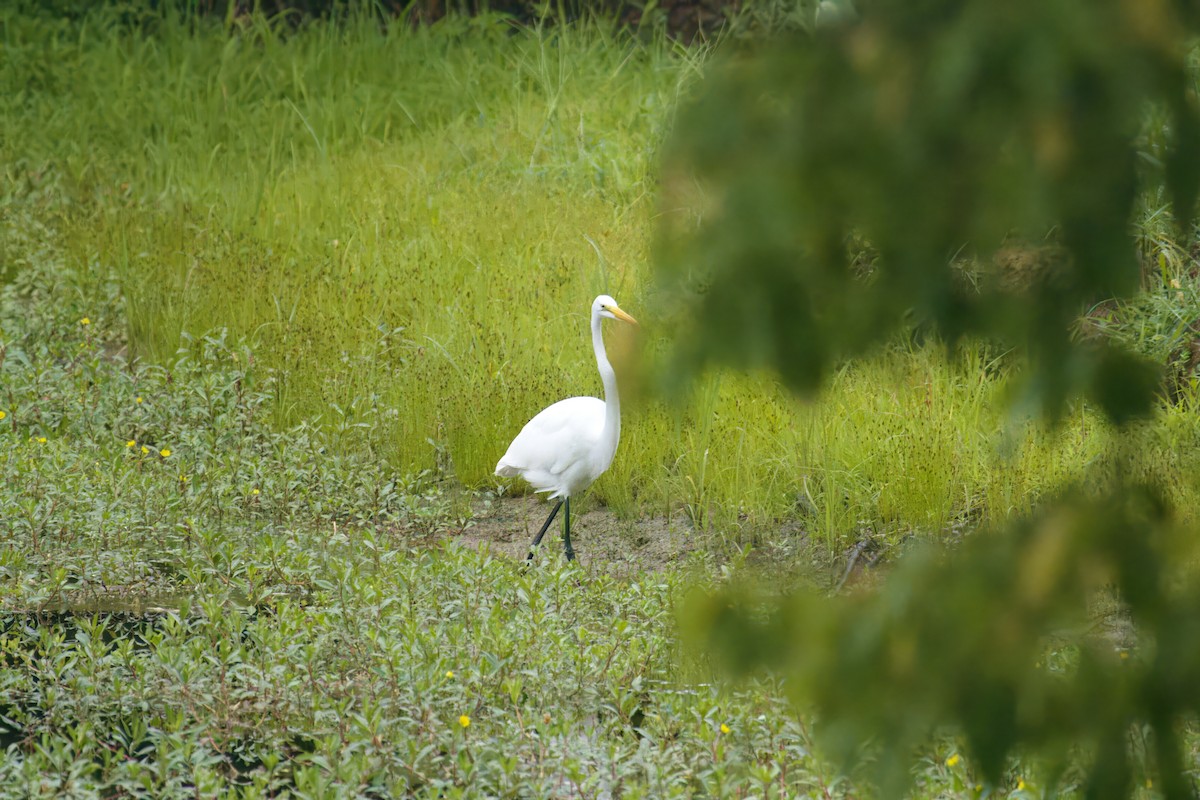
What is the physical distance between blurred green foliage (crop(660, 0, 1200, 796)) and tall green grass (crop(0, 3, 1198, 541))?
13 centimetres

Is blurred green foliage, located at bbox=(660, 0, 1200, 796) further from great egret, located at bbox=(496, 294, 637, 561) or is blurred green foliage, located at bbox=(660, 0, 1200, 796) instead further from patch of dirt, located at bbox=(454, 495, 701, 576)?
patch of dirt, located at bbox=(454, 495, 701, 576)

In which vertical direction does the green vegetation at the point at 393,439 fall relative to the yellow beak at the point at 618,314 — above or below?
below

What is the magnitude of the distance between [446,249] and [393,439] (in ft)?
5.55

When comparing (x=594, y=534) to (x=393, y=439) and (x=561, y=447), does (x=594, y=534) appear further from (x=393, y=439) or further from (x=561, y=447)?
(x=393, y=439)

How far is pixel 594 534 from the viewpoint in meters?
5.28

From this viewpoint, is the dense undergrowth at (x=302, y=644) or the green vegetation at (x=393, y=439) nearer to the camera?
the dense undergrowth at (x=302, y=644)

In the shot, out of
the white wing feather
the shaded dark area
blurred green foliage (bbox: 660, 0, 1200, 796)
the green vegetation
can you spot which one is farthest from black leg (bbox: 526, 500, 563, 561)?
the shaded dark area

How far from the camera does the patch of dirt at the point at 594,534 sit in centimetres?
493

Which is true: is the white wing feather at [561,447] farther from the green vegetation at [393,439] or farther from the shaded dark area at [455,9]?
the shaded dark area at [455,9]

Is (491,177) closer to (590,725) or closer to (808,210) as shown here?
(590,725)

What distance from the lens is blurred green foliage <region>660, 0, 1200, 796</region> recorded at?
1.10 metres

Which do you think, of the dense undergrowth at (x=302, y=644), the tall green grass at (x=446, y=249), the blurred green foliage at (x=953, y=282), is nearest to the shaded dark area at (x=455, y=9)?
the tall green grass at (x=446, y=249)

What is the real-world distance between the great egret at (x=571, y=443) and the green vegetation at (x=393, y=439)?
35 centimetres

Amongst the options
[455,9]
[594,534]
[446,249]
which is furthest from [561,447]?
[455,9]
